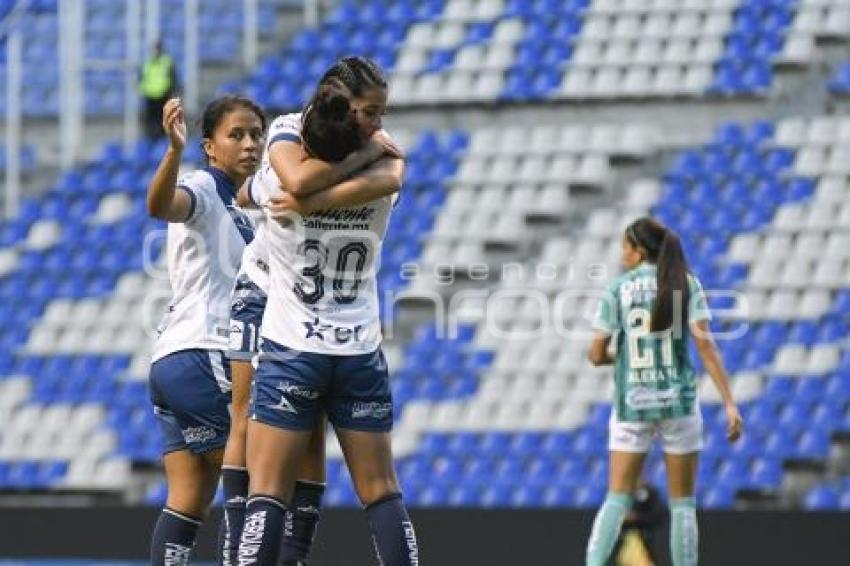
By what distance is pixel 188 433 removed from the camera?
698 cm

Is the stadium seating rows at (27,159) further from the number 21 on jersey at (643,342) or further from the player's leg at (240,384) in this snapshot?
the player's leg at (240,384)

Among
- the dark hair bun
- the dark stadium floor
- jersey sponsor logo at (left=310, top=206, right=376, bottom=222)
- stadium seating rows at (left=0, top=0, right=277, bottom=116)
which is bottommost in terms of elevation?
the dark stadium floor

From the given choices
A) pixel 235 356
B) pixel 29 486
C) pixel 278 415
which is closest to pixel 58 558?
pixel 29 486

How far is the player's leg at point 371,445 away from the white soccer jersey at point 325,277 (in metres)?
0.09

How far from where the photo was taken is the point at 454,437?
1433 cm

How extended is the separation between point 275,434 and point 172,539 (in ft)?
3.69

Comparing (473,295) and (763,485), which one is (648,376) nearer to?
(763,485)

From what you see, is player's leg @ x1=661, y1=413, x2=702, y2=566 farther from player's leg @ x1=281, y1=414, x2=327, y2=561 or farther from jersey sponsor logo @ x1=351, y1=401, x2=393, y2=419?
jersey sponsor logo @ x1=351, y1=401, x2=393, y2=419

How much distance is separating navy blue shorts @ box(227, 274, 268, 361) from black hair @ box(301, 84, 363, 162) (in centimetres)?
102

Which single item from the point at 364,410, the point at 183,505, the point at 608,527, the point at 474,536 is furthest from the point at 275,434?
Result: the point at 474,536

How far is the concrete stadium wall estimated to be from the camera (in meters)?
11.3

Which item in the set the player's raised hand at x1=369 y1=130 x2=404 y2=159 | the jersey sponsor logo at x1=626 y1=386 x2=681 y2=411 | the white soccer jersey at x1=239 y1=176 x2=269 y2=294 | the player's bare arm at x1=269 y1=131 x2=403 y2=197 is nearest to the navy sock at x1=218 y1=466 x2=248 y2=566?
the white soccer jersey at x1=239 y1=176 x2=269 y2=294

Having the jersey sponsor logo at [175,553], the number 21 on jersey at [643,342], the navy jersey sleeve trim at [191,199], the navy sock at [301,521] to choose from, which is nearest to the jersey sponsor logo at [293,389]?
the navy sock at [301,521]

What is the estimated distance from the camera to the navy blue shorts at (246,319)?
6867mm
